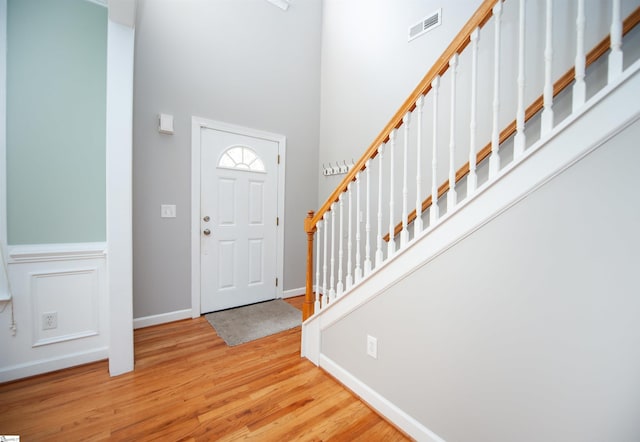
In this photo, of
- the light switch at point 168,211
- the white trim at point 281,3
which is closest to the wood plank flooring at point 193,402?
the light switch at point 168,211

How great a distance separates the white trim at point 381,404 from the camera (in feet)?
4.22

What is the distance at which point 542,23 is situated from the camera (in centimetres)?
169

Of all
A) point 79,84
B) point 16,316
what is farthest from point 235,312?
point 79,84

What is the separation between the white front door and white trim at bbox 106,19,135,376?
97 centimetres

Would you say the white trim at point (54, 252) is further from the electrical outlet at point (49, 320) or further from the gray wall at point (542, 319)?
the gray wall at point (542, 319)

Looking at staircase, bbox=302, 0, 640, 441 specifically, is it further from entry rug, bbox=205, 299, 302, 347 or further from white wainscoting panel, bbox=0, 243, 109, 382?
white wainscoting panel, bbox=0, 243, 109, 382

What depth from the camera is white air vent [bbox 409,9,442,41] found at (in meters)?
2.28

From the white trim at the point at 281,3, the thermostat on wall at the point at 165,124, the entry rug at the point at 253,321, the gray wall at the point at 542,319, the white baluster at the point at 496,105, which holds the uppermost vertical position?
the white trim at the point at 281,3

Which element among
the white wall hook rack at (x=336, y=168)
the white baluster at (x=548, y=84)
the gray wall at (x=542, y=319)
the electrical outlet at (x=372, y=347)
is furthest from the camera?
the white wall hook rack at (x=336, y=168)

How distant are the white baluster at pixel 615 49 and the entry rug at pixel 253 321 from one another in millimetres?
2612

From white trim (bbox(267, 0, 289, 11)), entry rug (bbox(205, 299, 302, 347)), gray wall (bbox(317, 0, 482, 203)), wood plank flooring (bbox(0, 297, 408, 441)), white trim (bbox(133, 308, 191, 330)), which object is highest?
white trim (bbox(267, 0, 289, 11))

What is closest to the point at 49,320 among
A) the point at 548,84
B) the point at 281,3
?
the point at 548,84

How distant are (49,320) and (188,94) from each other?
2.23 meters

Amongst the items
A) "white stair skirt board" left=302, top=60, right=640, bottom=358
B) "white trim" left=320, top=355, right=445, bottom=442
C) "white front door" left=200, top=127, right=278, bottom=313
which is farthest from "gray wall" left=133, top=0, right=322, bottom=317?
"white stair skirt board" left=302, top=60, right=640, bottom=358
